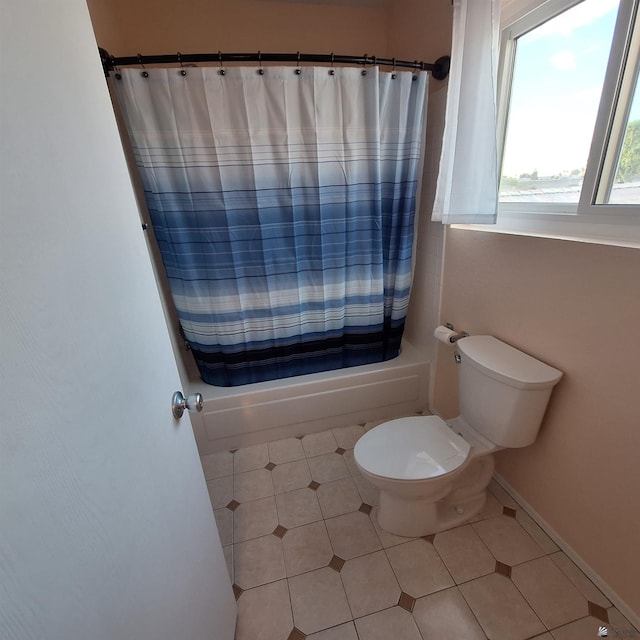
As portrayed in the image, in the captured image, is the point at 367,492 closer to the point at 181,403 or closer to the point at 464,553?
the point at 464,553

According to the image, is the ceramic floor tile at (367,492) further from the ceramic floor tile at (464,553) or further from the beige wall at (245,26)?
the beige wall at (245,26)

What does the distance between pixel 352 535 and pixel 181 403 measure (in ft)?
3.38

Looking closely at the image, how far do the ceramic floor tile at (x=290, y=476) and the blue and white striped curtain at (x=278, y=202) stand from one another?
20.1 inches

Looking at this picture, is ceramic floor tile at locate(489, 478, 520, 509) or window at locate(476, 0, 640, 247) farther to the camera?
ceramic floor tile at locate(489, 478, 520, 509)

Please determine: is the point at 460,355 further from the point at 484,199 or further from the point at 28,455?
the point at 28,455

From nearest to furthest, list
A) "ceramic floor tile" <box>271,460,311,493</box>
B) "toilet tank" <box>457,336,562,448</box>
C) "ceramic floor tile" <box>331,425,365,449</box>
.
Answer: "toilet tank" <box>457,336,562,448</box>, "ceramic floor tile" <box>271,460,311,493</box>, "ceramic floor tile" <box>331,425,365,449</box>

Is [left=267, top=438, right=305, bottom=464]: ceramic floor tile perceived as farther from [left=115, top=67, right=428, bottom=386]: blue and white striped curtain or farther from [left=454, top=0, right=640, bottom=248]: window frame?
[left=454, top=0, right=640, bottom=248]: window frame

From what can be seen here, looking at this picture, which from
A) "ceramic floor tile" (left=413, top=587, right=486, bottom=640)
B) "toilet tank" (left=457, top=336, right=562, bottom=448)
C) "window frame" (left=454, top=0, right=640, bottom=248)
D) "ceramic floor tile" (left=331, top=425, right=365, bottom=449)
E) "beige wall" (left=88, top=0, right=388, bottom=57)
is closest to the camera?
"window frame" (left=454, top=0, right=640, bottom=248)

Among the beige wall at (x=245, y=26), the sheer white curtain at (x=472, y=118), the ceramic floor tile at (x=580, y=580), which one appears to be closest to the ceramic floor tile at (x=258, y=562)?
the ceramic floor tile at (x=580, y=580)

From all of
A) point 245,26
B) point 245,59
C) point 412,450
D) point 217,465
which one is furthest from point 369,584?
point 245,26

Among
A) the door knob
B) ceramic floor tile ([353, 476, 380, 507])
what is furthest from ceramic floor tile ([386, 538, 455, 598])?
the door knob

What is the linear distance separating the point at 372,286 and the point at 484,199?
74cm

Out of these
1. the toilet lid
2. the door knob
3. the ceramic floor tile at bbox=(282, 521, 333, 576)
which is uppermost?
the door knob

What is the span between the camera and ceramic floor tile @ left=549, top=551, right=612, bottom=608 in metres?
1.10
